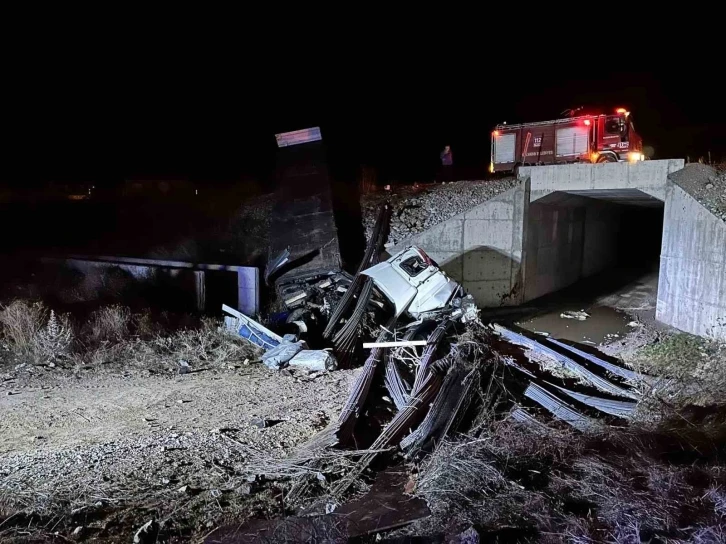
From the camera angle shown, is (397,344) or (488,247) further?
(488,247)

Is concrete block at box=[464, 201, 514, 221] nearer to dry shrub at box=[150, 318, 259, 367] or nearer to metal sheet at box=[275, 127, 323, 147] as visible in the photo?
metal sheet at box=[275, 127, 323, 147]

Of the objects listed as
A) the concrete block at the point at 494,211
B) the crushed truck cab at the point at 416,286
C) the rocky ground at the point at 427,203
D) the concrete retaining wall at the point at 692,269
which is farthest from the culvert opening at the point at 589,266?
the crushed truck cab at the point at 416,286

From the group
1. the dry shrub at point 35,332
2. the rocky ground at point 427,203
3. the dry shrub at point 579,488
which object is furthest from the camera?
the rocky ground at point 427,203

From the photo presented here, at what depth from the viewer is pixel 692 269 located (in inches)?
390

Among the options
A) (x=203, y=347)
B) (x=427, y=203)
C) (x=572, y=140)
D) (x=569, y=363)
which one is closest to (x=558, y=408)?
(x=569, y=363)

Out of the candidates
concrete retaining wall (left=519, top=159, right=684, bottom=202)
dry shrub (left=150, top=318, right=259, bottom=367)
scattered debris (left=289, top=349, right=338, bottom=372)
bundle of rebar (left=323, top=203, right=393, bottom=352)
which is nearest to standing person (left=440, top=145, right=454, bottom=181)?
concrete retaining wall (left=519, top=159, right=684, bottom=202)

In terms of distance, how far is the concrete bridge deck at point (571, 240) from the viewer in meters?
9.69

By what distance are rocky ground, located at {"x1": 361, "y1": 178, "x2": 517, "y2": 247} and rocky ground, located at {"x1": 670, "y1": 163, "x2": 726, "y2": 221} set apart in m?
3.89

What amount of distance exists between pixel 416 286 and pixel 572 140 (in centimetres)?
900

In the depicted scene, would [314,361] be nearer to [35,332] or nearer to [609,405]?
[609,405]

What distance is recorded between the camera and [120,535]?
4.02 metres

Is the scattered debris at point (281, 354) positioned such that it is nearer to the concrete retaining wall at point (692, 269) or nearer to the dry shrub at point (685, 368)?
the dry shrub at point (685, 368)

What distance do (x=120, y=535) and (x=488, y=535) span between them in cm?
278

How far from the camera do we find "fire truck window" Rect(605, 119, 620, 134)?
15.5 meters
